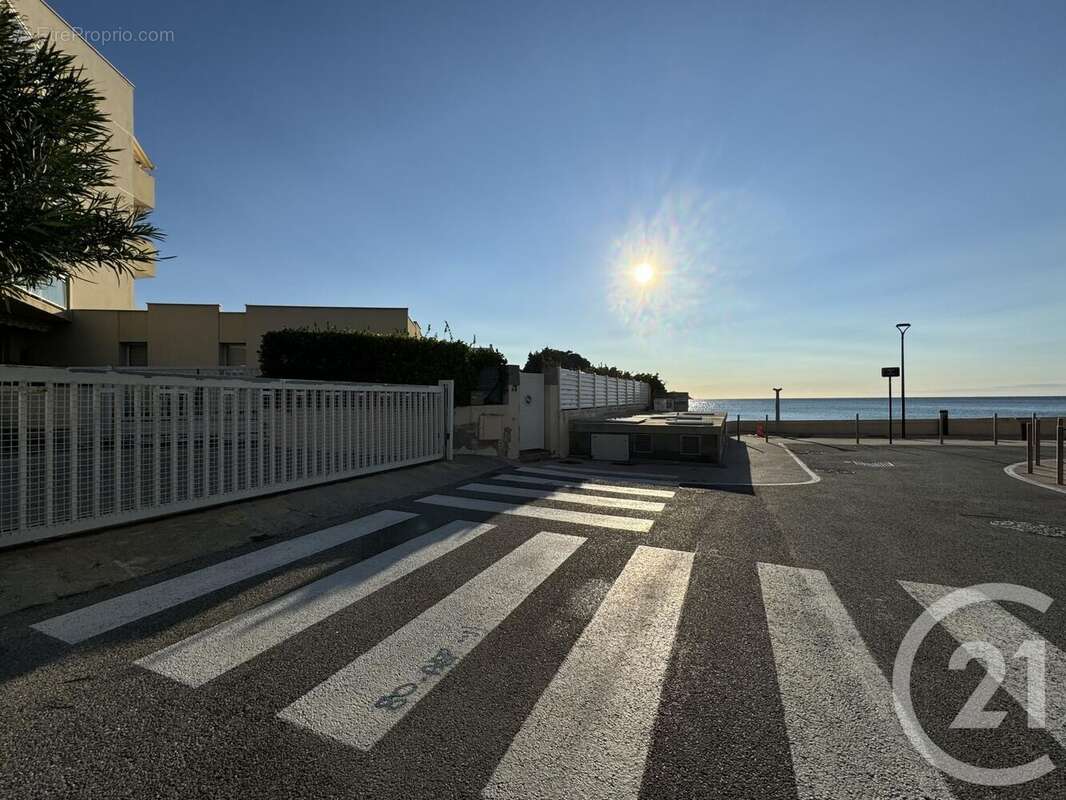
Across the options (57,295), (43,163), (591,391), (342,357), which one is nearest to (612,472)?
(342,357)

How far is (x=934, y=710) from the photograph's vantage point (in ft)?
7.82

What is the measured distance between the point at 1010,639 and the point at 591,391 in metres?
15.1

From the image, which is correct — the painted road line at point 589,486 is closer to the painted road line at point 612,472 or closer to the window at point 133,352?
the painted road line at point 612,472

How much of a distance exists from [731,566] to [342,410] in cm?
657

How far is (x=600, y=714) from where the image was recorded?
7.86ft

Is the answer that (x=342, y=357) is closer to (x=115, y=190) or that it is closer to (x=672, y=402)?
(x=115, y=190)

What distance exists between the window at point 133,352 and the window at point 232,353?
11.7ft

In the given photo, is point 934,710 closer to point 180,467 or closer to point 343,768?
point 343,768

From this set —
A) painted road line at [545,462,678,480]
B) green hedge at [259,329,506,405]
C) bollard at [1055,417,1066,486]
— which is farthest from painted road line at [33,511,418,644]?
bollard at [1055,417,1066,486]

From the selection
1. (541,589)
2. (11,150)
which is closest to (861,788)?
(541,589)

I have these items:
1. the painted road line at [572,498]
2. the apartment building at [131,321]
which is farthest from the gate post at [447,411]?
the apartment building at [131,321]

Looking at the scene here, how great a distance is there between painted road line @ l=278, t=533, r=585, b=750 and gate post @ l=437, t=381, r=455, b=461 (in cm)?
670

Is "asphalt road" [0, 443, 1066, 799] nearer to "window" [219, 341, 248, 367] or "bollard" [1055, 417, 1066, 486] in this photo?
"bollard" [1055, 417, 1066, 486]

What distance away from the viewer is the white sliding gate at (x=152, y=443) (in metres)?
4.48
